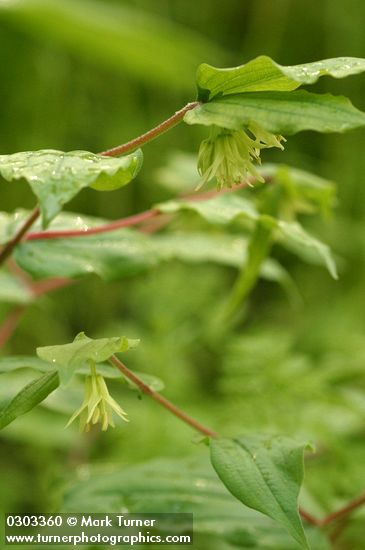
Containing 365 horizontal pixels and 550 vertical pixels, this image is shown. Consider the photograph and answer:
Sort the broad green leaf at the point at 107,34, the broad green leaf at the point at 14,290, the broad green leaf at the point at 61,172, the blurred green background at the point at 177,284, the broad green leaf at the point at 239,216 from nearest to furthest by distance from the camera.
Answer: the broad green leaf at the point at 61,172, the broad green leaf at the point at 239,216, the broad green leaf at the point at 14,290, the blurred green background at the point at 177,284, the broad green leaf at the point at 107,34

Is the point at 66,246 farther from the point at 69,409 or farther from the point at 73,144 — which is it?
the point at 73,144

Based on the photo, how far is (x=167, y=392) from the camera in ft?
4.39

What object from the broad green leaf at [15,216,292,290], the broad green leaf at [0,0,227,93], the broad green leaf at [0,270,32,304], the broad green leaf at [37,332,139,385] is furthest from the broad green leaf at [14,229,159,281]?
the broad green leaf at [0,0,227,93]

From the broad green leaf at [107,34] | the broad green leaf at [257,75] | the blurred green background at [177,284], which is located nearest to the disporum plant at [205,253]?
the broad green leaf at [257,75]

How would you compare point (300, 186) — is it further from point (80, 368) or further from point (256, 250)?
point (80, 368)

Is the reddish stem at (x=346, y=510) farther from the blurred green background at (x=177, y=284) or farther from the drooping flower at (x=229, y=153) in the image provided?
the drooping flower at (x=229, y=153)

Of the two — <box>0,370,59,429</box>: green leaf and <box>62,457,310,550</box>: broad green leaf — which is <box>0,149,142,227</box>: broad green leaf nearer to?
<box>0,370,59,429</box>: green leaf

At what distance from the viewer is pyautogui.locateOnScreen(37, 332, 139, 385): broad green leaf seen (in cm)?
45

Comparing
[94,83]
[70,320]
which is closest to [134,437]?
[70,320]

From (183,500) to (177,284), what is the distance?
84 centimetres

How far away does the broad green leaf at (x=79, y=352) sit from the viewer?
1.46 ft

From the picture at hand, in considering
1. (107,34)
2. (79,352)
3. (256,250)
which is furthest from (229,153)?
(107,34)

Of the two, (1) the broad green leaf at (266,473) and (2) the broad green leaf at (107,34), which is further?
(2) the broad green leaf at (107,34)

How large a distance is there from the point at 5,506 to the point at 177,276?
59 cm
